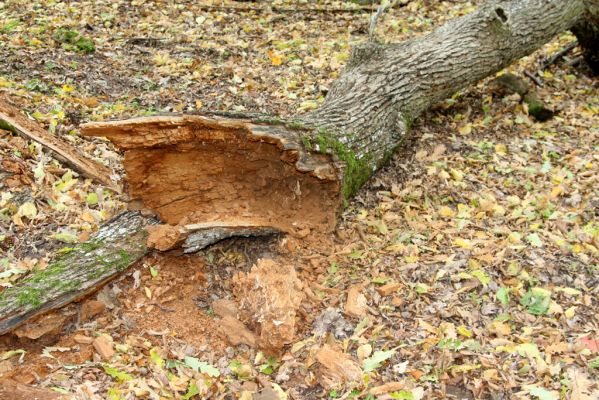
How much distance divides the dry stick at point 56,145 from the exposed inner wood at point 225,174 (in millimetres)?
743

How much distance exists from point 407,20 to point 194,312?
21.3ft

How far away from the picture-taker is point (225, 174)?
4.07 metres

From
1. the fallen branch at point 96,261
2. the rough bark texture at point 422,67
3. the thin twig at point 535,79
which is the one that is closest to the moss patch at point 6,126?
the fallen branch at point 96,261

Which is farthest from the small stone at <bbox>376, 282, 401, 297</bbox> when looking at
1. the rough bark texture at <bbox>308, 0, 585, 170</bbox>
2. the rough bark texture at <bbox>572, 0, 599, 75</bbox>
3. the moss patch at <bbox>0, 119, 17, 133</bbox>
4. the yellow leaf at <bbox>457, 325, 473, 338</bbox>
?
the rough bark texture at <bbox>572, 0, 599, 75</bbox>

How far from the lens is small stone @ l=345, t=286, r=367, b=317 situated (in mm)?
3650

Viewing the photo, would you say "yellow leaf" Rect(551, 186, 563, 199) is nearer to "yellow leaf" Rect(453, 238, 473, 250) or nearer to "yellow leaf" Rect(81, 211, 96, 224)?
"yellow leaf" Rect(453, 238, 473, 250)

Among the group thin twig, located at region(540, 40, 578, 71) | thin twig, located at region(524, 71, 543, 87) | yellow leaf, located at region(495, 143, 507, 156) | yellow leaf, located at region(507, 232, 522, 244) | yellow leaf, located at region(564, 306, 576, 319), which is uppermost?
thin twig, located at region(540, 40, 578, 71)

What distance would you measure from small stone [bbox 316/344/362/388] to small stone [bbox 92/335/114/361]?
4.11 feet

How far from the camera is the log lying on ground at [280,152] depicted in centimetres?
376

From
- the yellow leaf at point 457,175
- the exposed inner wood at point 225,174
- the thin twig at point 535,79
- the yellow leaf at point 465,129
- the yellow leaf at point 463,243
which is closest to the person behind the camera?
the exposed inner wood at point 225,174

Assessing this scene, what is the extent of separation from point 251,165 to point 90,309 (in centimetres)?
149

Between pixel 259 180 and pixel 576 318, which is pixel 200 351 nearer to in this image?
pixel 259 180

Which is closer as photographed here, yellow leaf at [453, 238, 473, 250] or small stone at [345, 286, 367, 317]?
small stone at [345, 286, 367, 317]

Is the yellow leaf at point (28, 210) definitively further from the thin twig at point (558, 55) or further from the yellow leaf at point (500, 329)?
the thin twig at point (558, 55)
